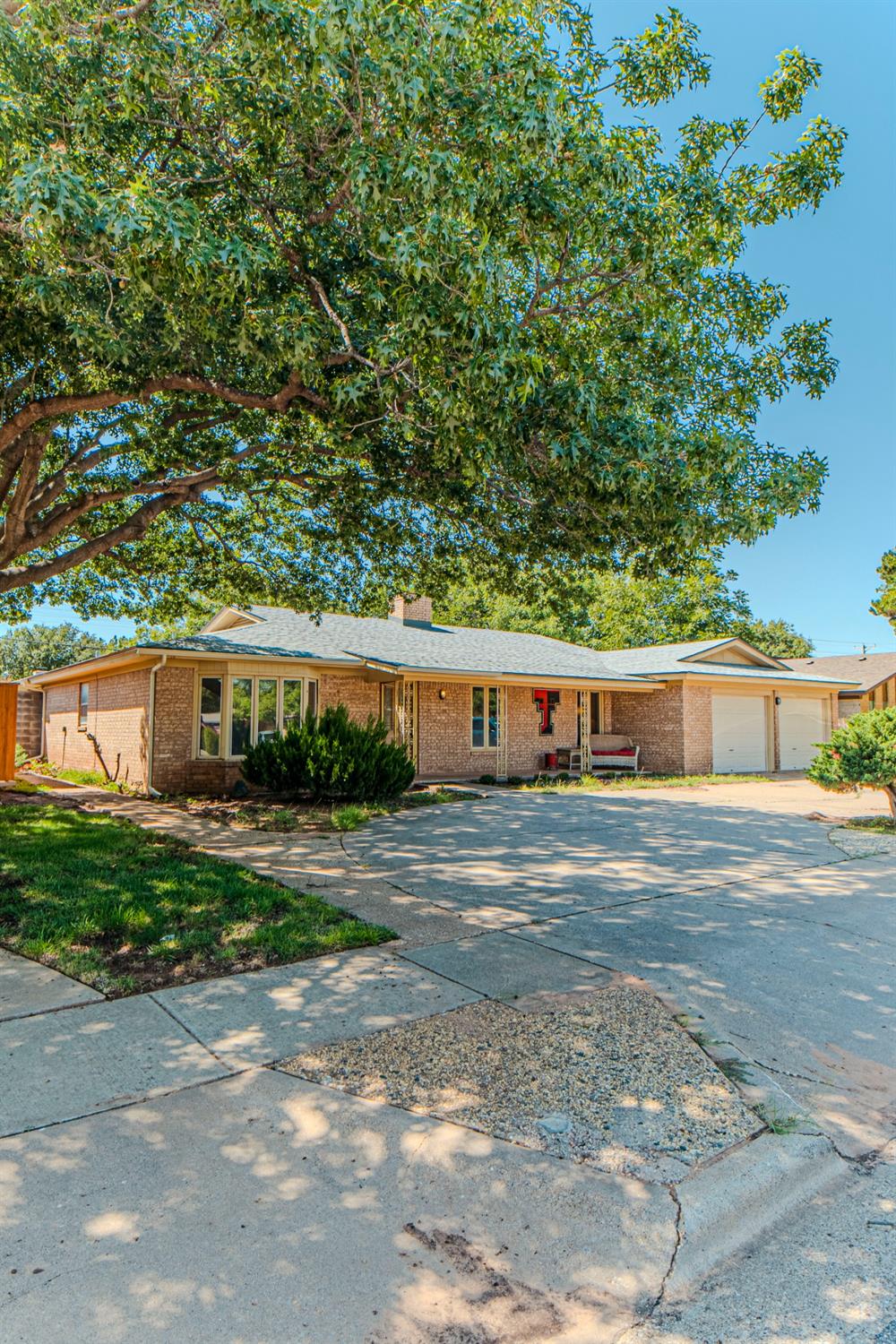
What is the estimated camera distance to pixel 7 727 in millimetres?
16906

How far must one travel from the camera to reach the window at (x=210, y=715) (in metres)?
16.1

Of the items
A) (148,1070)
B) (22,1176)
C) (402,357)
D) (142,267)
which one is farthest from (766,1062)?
(142,267)

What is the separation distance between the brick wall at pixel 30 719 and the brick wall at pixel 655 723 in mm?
18251

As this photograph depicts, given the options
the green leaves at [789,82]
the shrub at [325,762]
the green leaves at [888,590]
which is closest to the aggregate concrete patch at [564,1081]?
the green leaves at [789,82]

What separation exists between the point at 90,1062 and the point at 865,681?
98.4 feet

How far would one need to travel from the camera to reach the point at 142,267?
507 cm

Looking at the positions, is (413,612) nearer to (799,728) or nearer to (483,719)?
(483,719)

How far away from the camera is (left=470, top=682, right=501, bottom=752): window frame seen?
2022cm

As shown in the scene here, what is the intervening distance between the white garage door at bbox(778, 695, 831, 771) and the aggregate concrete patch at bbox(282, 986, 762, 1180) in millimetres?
22267

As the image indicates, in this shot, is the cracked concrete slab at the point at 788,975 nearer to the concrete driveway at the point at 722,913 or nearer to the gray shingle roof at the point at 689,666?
the concrete driveway at the point at 722,913

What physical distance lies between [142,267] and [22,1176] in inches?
199

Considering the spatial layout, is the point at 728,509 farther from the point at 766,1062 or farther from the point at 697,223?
the point at 766,1062

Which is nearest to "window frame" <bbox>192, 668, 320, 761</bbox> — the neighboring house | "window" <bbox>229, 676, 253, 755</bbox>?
"window" <bbox>229, 676, 253, 755</bbox>

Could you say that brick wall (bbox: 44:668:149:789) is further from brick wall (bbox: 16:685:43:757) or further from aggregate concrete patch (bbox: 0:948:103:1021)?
aggregate concrete patch (bbox: 0:948:103:1021)
